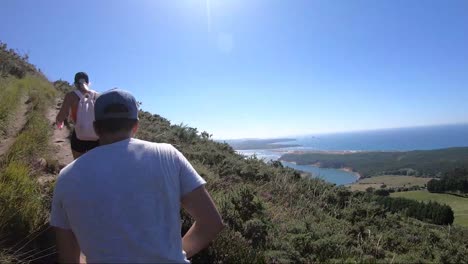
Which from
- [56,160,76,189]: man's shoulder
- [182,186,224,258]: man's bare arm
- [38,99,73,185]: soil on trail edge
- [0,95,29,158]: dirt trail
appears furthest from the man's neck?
[0,95,29,158]: dirt trail

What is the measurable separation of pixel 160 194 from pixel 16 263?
2185 millimetres

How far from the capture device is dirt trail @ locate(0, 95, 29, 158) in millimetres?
6707

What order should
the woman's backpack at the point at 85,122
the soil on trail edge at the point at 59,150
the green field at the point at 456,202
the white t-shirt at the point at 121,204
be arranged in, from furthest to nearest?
the green field at the point at 456,202 < the soil on trail edge at the point at 59,150 < the woman's backpack at the point at 85,122 < the white t-shirt at the point at 121,204

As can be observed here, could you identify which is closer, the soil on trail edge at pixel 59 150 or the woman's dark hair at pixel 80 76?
the woman's dark hair at pixel 80 76

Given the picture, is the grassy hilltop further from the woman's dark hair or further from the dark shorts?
the woman's dark hair

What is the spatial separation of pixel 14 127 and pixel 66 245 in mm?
7943

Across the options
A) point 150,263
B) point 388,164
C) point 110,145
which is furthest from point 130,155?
point 388,164

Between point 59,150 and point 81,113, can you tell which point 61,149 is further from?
point 81,113

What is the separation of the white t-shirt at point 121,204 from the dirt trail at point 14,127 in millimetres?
5075

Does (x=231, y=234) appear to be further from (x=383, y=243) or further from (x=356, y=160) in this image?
(x=356, y=160)

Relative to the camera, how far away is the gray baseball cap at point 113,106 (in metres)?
1.89

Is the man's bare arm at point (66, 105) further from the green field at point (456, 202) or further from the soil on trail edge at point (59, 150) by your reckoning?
the green field at point (456, 202)

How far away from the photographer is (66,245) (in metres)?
1.87

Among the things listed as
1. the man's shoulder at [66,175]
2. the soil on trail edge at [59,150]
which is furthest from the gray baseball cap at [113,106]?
the soil on trail edge at [59,150]
